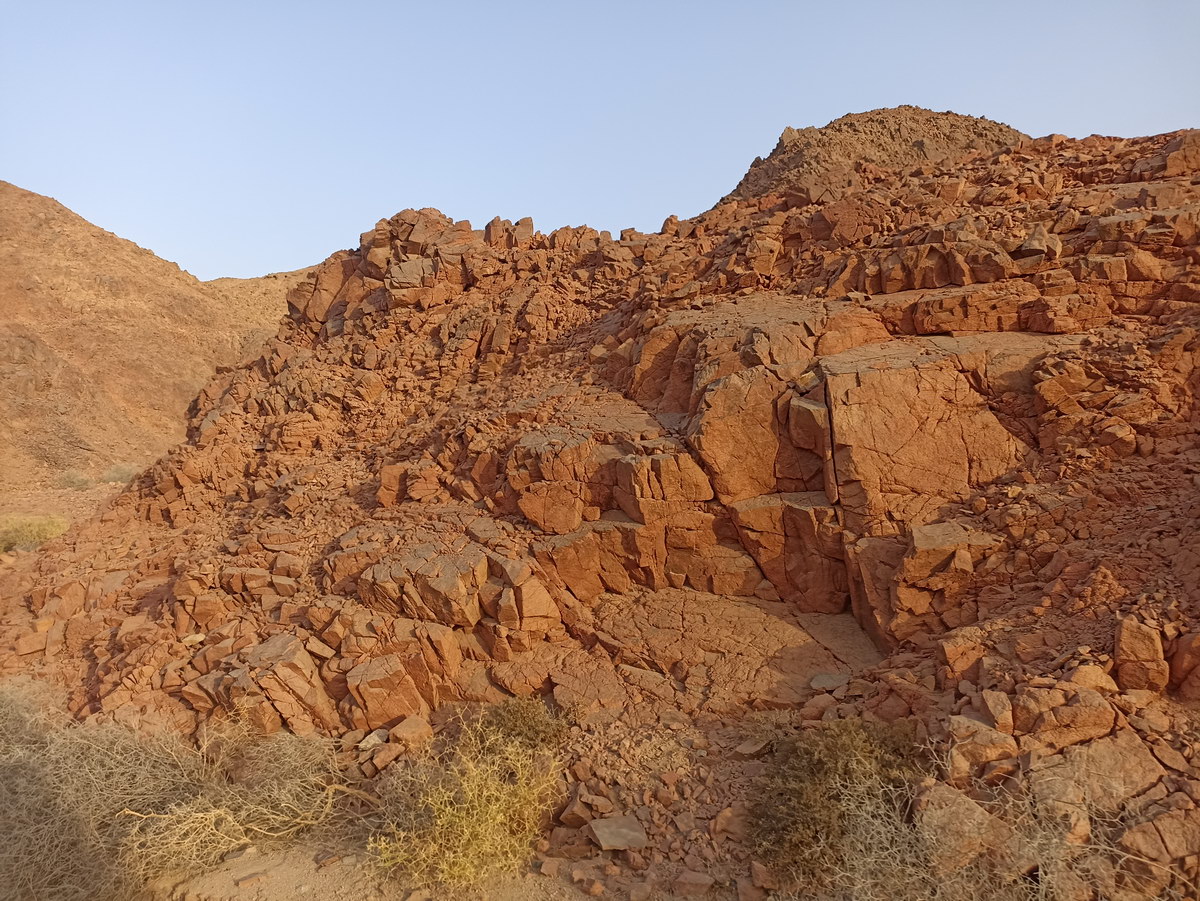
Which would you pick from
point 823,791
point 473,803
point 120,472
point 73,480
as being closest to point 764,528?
point 823,791

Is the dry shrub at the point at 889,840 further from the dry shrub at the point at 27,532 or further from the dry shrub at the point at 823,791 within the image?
the dry shrub at the point at 27,532

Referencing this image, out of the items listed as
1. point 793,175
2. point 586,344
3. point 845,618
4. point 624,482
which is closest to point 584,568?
point 624,482

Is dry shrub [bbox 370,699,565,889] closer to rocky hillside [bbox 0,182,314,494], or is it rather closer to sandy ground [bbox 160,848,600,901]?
sandy ground [bbox 160,848,600,901]

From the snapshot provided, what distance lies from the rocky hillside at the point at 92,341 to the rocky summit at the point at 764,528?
15.2 m

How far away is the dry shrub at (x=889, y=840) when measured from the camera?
13.8 feet

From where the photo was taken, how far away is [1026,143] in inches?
440

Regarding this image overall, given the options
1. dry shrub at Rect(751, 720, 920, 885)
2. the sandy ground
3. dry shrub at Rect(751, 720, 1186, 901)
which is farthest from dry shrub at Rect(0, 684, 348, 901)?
dry shrub at Rect(751, 720, 1186, 901)

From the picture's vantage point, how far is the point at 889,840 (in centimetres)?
479

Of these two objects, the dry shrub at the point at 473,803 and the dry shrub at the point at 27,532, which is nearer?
the dry shrub at the point at 473,803

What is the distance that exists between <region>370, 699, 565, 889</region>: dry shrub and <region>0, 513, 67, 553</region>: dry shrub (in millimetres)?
10915

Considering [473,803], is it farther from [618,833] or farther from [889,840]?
[889,840]

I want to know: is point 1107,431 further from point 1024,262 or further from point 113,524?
point 113,524

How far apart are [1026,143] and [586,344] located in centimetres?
745

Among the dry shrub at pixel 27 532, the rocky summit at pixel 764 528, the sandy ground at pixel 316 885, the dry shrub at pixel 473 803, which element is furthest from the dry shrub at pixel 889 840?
the dry shrub at pixel 27 532
